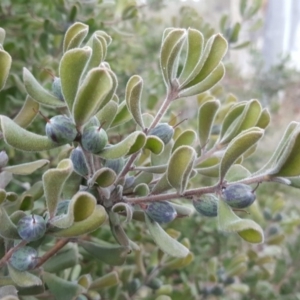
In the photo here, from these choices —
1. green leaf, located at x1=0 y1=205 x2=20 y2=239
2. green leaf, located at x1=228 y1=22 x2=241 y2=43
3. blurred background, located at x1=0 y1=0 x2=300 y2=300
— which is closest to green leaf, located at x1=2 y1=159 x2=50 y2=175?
green leaf, located at x1=0 y1=205 x2=20 y2=239

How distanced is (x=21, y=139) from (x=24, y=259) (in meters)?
0.12

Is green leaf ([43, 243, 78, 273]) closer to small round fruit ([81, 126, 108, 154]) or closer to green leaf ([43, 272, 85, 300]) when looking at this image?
green leaf ([43, 272, 85, 300])

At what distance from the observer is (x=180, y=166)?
15.6 inches

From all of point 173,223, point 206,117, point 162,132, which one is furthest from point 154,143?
point 173,223

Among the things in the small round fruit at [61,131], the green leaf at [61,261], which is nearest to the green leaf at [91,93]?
the small round fruit at [61,131]

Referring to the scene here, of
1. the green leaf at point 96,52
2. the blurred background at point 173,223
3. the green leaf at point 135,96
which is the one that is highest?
the green leaf at point 96,52

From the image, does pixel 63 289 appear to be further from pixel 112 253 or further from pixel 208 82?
pixel 208 82

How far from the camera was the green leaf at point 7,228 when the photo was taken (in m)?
0.42

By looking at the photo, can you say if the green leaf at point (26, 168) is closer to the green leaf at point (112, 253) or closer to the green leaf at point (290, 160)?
the green leaf at point (112, 253)

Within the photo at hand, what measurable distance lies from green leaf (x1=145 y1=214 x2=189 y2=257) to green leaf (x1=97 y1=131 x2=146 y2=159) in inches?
3.1

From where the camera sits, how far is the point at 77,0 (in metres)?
0.85

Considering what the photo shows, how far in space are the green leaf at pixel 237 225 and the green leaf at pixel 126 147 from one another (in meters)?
0.09

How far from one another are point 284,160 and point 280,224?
0.72 m

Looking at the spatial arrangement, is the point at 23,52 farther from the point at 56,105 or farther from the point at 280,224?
the point at 280,224
